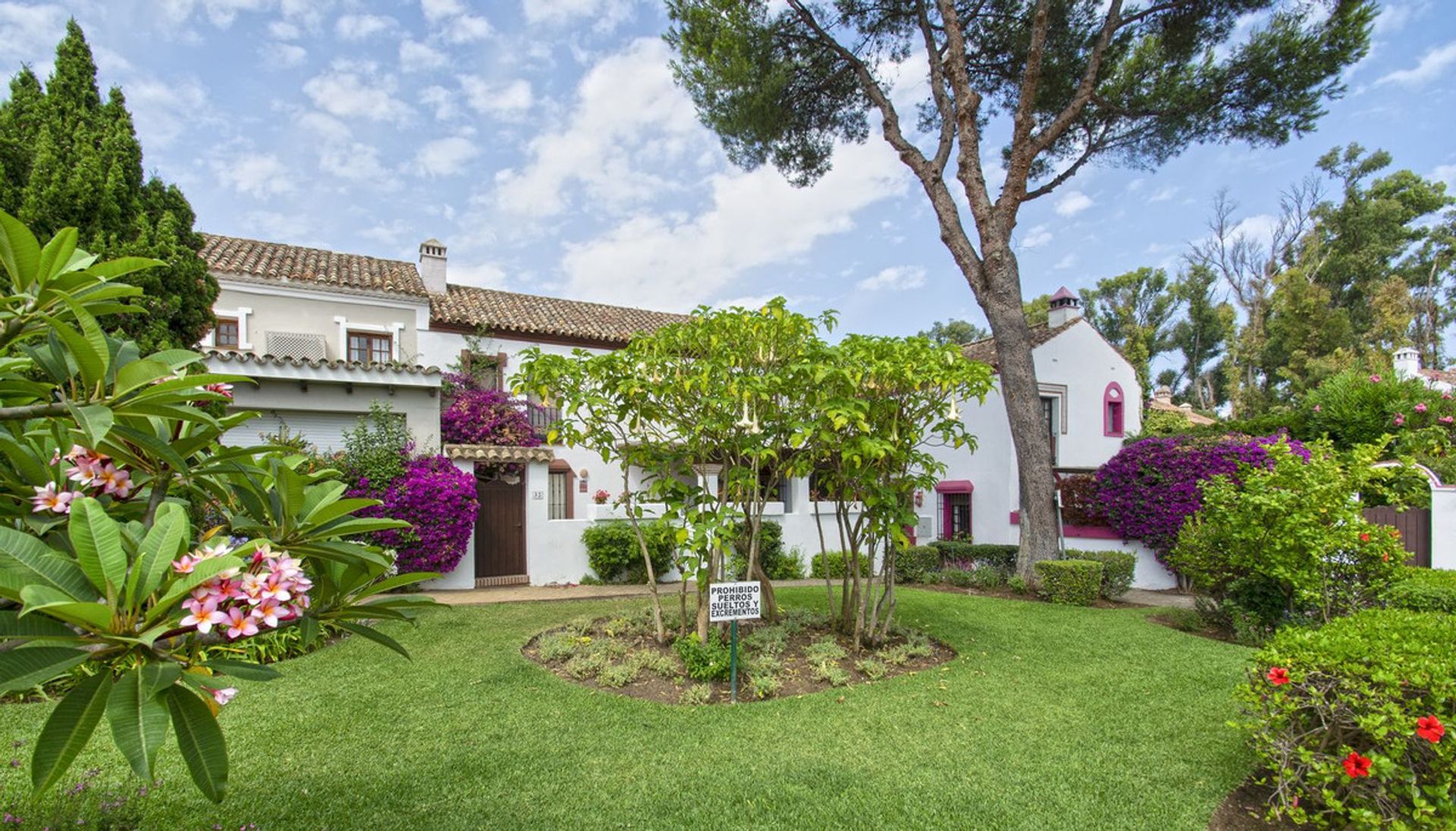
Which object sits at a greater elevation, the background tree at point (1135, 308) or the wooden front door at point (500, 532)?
the background tree at point (1135, 308)

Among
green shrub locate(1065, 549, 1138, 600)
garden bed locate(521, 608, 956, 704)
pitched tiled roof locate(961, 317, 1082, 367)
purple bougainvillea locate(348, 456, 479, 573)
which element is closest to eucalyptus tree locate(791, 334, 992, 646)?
garden bed locate(521, 608, 956, 704)

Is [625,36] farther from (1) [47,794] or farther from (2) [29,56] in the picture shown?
(1) [47,794]

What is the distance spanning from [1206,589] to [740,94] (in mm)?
10686

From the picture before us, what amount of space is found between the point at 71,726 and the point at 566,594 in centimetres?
962

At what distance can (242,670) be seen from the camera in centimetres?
143

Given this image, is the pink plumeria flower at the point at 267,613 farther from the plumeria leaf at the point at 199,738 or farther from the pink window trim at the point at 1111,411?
the pink window trim at the point at 1111,411

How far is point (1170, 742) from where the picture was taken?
13.5ft

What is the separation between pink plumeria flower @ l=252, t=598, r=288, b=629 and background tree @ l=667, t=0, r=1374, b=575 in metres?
11.3

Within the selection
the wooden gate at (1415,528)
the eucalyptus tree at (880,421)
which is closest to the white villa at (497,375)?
the wooden gate at (1415,528)

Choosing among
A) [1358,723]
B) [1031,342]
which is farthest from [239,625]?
[1031,342]

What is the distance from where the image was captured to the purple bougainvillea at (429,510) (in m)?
9.87

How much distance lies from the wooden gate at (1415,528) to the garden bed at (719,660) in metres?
9.41

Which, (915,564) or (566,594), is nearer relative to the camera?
(566,594)

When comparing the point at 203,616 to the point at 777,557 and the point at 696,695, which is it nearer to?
the point at 696,695
